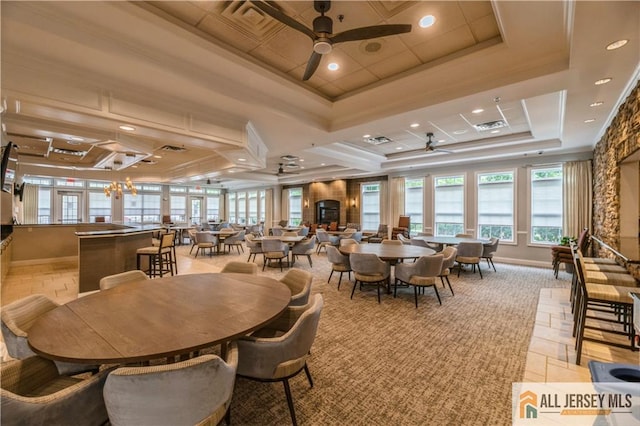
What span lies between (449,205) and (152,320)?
Result: 9181 mm

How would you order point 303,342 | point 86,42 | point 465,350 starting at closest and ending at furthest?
point 303,342, point 86,42, point 465,350

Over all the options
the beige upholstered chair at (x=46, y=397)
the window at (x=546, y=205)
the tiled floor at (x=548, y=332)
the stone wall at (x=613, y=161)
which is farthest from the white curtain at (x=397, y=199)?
the beige upholstered chair at (x=46, y=397)

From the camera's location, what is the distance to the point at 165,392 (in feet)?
3.81

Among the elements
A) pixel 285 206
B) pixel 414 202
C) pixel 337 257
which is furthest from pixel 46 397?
pixel 285 206

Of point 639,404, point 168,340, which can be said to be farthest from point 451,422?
point 168,340

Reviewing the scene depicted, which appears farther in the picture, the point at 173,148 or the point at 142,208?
the point at 142,208

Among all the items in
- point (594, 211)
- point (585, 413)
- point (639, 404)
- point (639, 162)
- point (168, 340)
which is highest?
point (639, 162)

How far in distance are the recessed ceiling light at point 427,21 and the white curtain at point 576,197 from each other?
6633 mm

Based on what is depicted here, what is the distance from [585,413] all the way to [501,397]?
23.7 inches

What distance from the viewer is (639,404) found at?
4.42 feet

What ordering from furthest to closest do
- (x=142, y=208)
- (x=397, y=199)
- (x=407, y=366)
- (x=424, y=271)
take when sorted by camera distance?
(x=142, y=208) < (x=397, y=199) < (x=424, y=271) < (x=407, y=366)

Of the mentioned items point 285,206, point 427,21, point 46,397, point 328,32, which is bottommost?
point 46,397

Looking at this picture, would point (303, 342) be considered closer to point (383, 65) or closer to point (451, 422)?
point (451, 422)

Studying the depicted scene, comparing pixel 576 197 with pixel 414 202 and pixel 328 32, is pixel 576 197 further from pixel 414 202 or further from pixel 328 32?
pixel 328 32
